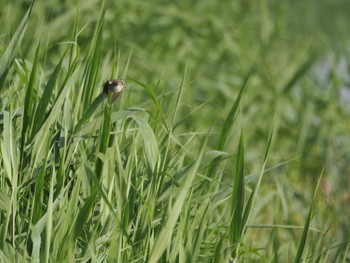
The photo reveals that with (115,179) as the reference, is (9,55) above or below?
above

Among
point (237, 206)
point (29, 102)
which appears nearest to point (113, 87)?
point (29, 102)

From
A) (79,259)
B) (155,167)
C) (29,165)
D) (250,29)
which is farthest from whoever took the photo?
(250,29)

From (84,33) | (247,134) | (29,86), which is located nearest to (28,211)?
(29,86)

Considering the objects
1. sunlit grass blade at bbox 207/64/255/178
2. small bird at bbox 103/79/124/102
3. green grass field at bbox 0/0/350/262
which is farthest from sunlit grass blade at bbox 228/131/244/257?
small bird at bbox 103/79/124/102

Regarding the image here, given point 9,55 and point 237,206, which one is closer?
point 237,206

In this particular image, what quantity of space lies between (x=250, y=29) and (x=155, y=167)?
13.2 feet

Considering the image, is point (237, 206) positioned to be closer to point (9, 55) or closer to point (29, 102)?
point (29, 102)

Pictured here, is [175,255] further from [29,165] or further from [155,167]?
[29,165]

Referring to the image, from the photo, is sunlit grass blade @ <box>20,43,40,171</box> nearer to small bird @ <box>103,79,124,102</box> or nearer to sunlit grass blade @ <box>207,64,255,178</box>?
small bird @ <box>103,79,124,102</box>

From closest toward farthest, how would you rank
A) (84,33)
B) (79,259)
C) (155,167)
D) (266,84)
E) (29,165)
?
1. (79,259)
2. (155,167)
3. (29,165)
4. (84,33)
5. (266,84)

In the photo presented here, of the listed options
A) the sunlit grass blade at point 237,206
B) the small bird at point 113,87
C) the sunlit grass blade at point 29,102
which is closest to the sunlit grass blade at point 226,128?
the sunlit grass blade at point 237,206

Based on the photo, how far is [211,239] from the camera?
2461 millimetres

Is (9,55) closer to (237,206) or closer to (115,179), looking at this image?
(115,179)

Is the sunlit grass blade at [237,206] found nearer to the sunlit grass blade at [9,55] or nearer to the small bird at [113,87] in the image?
the small bird at [113,87]
